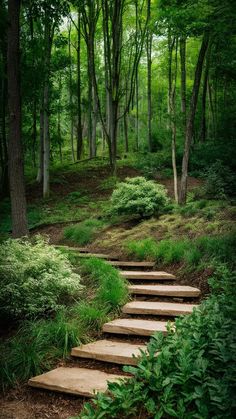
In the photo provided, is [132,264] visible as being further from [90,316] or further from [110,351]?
[110,351]

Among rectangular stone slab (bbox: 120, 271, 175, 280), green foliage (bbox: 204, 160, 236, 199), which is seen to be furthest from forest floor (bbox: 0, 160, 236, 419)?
green foliage (bbox: 204, 160, 236, 199)

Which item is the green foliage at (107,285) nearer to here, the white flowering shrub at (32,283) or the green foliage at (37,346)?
the white flowering shrub at (32,283)

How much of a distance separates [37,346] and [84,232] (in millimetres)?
5390

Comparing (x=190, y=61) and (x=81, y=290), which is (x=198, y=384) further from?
(x=190, y=61)

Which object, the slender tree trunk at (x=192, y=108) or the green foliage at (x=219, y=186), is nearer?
the slender tree trunk at (x=192, y=108)

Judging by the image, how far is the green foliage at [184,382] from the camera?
245 centimetres

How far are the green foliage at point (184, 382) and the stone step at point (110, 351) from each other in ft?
2.30

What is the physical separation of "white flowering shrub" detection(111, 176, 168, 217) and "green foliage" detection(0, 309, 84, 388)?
188 inches

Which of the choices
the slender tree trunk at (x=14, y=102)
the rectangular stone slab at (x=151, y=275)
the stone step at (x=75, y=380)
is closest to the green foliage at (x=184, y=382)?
the stone step at (x=75, y=380)

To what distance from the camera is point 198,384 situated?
2740mm

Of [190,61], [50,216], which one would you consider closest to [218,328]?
[50,216]

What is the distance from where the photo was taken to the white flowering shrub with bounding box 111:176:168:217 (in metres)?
9.12

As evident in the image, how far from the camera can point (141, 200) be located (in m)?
9.09

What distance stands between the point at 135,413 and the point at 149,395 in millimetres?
175
